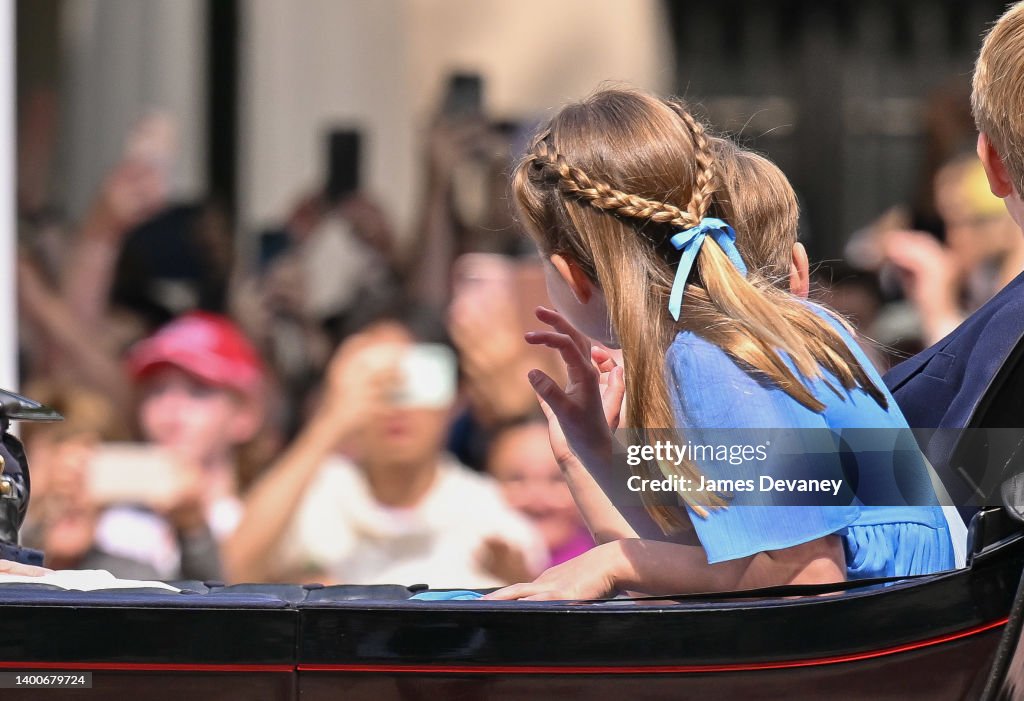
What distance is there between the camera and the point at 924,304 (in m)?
4.31

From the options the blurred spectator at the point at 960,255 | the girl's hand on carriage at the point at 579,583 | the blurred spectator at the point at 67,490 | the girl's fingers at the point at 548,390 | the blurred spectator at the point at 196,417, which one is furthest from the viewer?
the blurred spectator at the point at 960,255

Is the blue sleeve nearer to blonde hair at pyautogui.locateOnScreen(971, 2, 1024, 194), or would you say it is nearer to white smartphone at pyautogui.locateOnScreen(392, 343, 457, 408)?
blonde hair at pyautogui.locateOnScreen(971, 2, 1024, 194)

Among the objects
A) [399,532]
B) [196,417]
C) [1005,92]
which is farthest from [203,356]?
[1005,92]

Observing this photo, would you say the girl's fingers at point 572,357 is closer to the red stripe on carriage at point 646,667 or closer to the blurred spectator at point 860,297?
the red stripe on carriage at point 646,667

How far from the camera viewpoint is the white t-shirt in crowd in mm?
3568

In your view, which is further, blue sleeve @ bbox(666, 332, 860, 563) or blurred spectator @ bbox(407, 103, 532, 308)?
blurred spectator @ bbox(407, 103, 532, 308)

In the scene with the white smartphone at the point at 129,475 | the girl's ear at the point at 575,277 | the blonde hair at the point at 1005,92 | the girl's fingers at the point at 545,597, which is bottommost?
the girl's fingers at the point at 545,597

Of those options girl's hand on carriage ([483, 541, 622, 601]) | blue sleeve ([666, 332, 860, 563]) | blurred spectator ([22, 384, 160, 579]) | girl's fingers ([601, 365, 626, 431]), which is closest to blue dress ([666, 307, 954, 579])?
blue sleeve ([666, 332, 860, 563])

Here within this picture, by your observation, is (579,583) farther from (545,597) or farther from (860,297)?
(860,297)

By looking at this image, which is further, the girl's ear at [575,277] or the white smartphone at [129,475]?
the white smartphone at [129,475]

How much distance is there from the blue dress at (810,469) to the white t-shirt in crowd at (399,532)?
1943 millimetres

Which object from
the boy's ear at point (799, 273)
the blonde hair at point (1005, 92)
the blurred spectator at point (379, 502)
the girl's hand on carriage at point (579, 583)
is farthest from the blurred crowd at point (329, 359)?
the girl's hand on carriage at point (579, 583)

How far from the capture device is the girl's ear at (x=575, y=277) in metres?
1.71

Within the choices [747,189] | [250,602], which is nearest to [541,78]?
[747,189]
